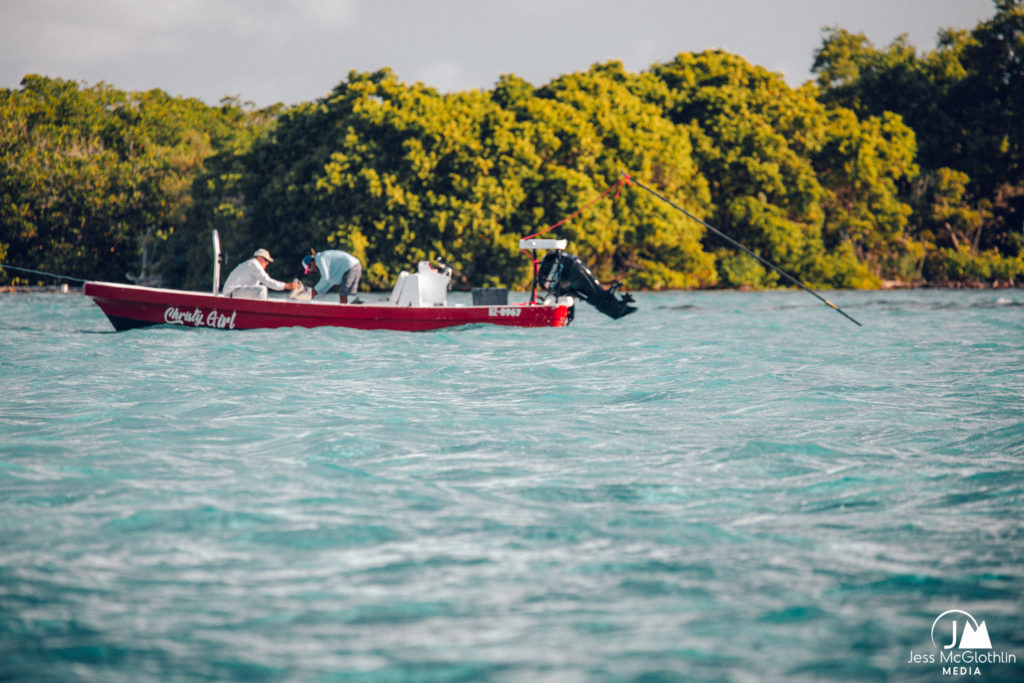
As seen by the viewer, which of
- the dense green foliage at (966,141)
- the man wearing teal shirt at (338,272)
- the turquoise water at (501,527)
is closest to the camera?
the turquoise water at (501,527)

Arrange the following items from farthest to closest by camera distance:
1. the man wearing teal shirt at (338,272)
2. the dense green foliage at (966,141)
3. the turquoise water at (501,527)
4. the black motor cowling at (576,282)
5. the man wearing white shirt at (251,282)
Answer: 1. the dense green foliage at (966,141)
2. the black motor cowling at (576,282)
3. the man wearing teal shirt at (338,272)
4. the man wearing white shirt at (251,282)
5. the turquoise water at (501,527)

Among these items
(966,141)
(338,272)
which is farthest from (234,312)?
(966,141)

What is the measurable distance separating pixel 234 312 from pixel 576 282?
6649 millimetres

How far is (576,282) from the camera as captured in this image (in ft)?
62.5

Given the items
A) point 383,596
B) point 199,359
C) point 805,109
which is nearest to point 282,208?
point 805,109

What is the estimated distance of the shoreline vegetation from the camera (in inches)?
1534

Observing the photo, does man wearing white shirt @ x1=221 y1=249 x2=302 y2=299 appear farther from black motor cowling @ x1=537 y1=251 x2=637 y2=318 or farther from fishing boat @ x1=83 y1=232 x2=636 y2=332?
black motor cowling @ x1=537 y1=251 x2=637 y2=318

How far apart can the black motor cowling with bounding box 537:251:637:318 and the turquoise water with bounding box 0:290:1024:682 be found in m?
7.48

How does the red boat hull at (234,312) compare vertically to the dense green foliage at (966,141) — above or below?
below

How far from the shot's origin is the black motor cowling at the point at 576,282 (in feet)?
62.3

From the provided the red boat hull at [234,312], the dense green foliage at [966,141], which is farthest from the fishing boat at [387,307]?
the dense green foliage at [966,141]

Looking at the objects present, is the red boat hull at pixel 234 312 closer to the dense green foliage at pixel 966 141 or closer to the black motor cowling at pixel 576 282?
the black motor cowling at pixel 576 282

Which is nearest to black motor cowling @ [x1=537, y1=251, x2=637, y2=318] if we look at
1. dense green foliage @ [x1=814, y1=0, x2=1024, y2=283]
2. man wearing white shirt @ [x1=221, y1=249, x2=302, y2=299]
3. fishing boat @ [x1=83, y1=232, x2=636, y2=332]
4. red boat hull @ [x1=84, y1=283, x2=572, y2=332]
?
fishing boat @ [x1=83, y1=232, x2=636, y2=332]

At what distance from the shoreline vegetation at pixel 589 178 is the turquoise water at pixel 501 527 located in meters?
28.2
